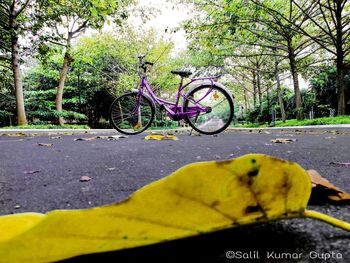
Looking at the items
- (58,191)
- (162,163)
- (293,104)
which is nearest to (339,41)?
(162,163)

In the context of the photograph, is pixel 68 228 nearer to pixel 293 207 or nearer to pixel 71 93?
pixel 293 207

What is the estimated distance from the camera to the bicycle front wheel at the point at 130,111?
5043 mm

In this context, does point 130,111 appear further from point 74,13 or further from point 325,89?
point 325,89

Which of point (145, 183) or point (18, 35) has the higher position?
point (18, 35)

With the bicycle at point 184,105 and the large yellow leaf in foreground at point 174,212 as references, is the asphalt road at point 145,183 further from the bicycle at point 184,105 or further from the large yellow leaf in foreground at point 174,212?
the bicycle at point 184,105

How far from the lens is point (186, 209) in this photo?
0.36m

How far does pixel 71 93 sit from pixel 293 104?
52.2 ft

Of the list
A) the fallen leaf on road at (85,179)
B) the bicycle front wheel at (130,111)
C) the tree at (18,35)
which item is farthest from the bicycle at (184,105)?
the tree at (18,35)

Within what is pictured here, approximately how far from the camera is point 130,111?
18.4 feet

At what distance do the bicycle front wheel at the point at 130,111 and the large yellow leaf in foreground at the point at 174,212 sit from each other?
4.51 meters

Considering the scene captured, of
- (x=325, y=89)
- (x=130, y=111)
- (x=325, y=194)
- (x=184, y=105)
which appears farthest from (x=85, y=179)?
(x=325, y=89)

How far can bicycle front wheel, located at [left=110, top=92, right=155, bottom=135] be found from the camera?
5.04 m

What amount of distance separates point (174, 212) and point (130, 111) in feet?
17.5

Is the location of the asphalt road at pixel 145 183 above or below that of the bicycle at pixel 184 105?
below
